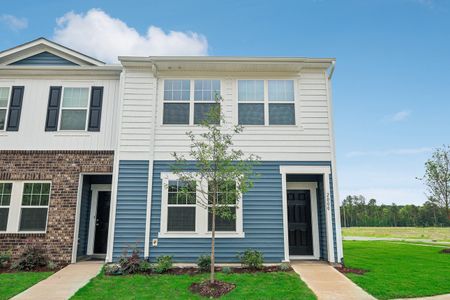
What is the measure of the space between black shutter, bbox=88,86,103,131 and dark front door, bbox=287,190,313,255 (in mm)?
6524

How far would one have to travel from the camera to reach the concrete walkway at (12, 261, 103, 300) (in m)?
5.76

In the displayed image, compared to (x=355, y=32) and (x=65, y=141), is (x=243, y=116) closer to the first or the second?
(x=65, y=141)

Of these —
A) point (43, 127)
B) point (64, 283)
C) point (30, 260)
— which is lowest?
point (64, 283)

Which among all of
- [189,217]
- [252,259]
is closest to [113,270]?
[189,217]

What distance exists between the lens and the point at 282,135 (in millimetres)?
8859

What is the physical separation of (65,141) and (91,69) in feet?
7.97

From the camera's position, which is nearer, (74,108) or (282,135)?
(282,135)

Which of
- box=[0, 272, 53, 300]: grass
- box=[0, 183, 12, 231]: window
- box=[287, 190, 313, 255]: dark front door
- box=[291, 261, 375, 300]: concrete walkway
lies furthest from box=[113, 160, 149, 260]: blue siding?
box=[287, 190, 313, 255]: dark front door

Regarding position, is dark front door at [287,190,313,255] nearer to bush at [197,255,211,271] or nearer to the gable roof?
bush at [197,255,211,271]

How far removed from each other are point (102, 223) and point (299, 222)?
6540mm

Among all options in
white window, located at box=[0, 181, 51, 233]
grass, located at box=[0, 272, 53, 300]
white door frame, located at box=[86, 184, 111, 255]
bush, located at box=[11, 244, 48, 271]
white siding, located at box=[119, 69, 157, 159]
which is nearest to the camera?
grass, located at box=[0, 272, 53, 300]

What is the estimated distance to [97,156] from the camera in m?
8.93

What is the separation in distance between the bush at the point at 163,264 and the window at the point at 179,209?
868 mm

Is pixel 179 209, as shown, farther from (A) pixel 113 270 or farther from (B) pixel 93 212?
(B) pixel 93 212
